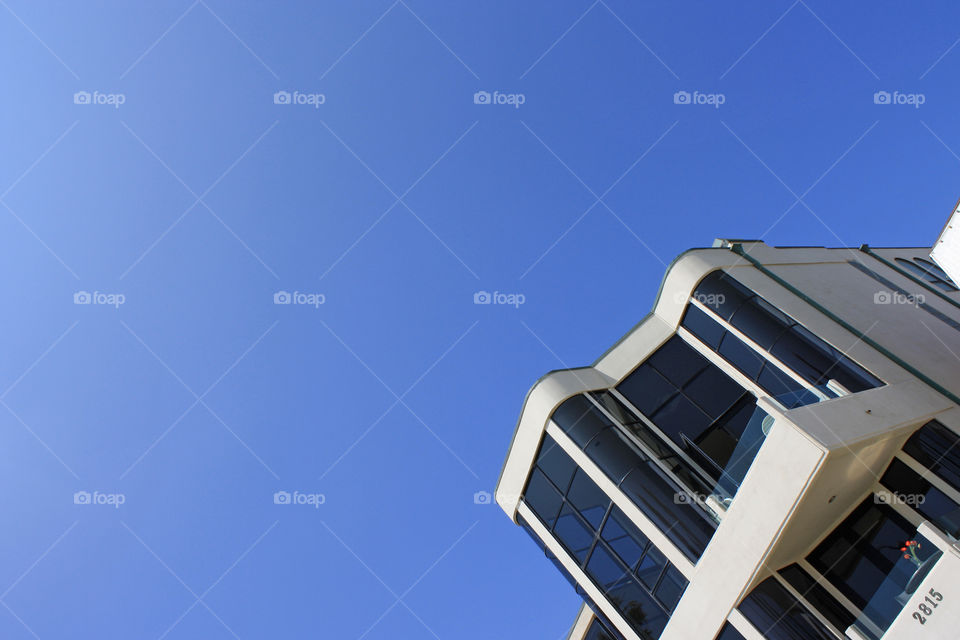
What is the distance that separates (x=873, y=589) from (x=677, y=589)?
12.2 feet

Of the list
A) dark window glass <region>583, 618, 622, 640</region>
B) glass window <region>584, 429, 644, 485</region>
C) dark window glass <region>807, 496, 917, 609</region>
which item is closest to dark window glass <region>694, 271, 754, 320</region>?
glass window <region>584, 429, 644, 485</region>

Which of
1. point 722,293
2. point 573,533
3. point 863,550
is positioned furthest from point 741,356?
point 573,533

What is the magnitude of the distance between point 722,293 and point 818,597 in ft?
24.9

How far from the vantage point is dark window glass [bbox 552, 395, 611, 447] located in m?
14.3

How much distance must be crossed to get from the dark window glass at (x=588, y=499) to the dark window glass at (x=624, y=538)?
29cm

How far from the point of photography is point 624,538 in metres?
13.1

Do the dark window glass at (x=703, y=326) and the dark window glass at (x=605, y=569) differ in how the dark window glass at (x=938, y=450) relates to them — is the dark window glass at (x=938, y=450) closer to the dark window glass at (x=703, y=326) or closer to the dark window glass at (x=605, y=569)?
the dark window glass at (x=703, y=326)

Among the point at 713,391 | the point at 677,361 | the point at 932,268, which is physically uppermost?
the point at 932,268

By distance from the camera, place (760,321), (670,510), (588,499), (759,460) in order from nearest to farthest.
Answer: (759,460), (670,510), (588,499), (760,321)

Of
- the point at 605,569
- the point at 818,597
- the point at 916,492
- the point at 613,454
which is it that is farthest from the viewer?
the point at 613,454

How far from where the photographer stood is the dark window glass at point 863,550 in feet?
35.5

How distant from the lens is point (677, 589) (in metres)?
12.0

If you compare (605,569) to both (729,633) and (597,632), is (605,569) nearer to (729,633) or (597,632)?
(729,633)

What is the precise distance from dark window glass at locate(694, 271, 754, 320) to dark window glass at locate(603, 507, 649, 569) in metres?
6.08
